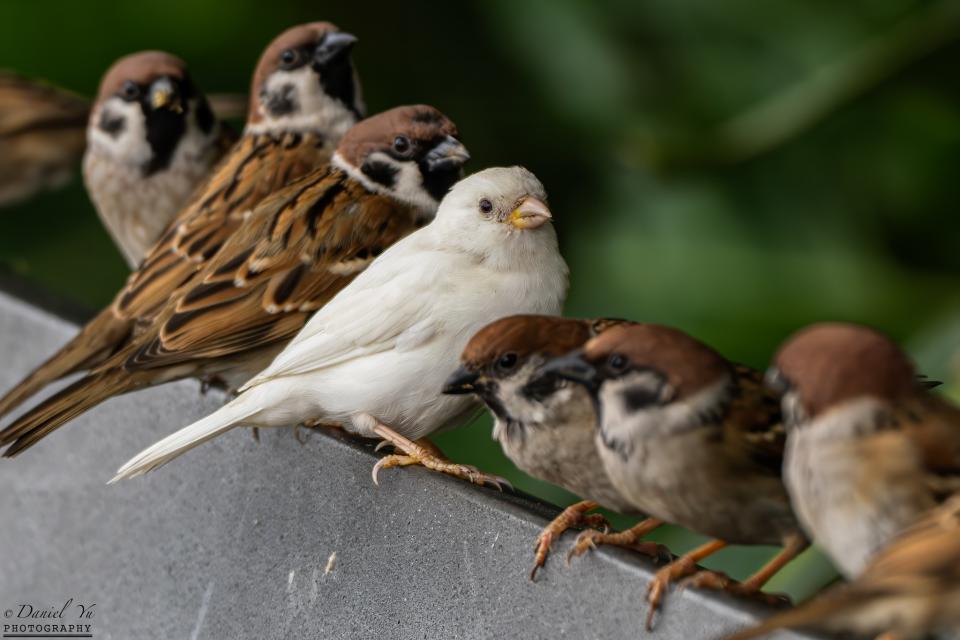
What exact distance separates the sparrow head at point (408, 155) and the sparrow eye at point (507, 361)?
0.54 meters

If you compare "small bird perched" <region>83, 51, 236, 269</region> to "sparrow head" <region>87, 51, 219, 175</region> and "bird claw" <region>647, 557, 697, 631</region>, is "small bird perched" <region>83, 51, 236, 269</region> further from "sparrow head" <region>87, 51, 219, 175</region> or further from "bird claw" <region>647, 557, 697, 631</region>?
"bird claw" <region>647, 557, 697, 631</region>

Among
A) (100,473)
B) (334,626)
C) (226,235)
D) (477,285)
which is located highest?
(477,285)

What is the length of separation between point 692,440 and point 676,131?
193cm

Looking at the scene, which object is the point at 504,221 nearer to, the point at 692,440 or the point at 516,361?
the point at 516,361

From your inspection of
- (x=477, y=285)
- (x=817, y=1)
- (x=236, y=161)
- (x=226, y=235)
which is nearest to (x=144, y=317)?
→ (x=226, y=235)

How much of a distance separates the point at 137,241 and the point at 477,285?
1117mm

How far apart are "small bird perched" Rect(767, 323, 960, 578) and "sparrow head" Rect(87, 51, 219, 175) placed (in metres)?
1.62

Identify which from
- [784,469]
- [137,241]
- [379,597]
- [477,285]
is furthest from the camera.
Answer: [137,241]

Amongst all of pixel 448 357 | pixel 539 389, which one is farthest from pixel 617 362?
pixel 448 357

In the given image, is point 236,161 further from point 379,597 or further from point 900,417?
point 900,417

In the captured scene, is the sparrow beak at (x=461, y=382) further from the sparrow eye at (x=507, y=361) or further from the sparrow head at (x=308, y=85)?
the sparrow head at (x=308, y=85)

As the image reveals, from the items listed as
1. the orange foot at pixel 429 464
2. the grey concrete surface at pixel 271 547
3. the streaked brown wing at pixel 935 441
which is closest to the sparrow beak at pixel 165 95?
the grey concrete surface at pixel 271 547

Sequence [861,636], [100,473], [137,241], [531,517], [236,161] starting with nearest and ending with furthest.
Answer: [861,636] < [531,517] < [100,473] < [236,161] < [137,241]

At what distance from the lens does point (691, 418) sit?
1.56m
